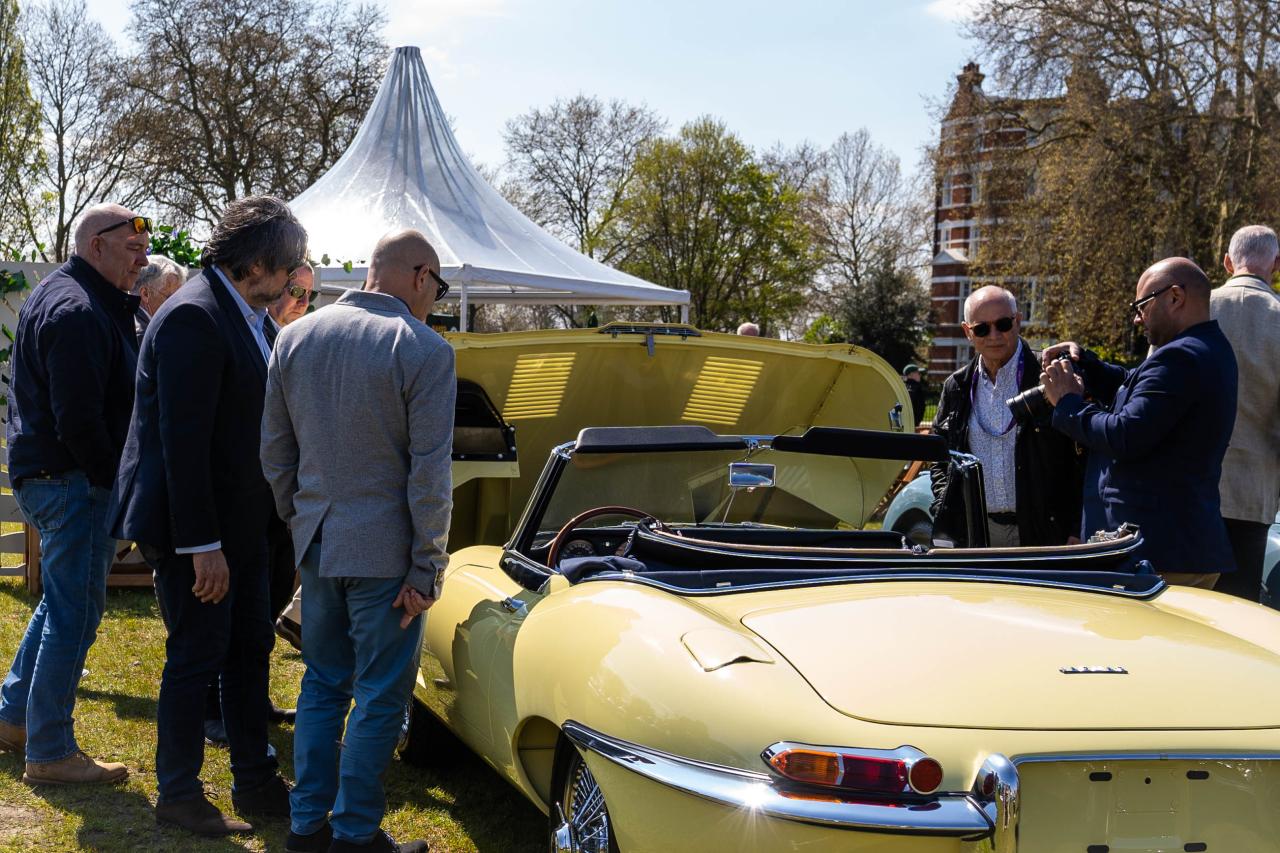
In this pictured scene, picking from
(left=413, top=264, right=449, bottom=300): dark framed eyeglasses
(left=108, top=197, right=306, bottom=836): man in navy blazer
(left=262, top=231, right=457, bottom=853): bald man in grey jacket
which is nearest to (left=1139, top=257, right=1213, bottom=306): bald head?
(left=413, top=264, right=449, bottom=300): dark framed eyeglasses

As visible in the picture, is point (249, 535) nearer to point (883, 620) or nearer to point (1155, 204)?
point (883, 620)

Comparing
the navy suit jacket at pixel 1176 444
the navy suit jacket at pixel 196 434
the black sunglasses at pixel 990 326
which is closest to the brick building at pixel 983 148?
the black sunglasses at pixel 990 326

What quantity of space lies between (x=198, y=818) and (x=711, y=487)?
1.90 m

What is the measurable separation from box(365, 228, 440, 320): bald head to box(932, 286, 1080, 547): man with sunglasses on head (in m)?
2.22

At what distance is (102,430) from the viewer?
12.8 ft

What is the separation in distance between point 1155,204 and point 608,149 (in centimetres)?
2154

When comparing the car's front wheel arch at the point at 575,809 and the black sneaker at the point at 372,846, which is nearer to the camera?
the car's front wheel arch at the point at 575,809

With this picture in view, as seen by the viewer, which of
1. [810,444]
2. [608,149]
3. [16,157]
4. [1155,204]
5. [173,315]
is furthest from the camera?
[608,149]

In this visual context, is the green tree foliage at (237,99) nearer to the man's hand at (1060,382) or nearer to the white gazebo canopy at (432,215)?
the white gazebo canopy at (432,215)

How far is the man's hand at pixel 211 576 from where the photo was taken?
11.0 feet

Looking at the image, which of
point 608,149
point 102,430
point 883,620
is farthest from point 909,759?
point 608,149

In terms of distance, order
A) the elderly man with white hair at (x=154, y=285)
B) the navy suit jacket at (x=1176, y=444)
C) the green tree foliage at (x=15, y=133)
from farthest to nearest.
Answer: the green tree foliage at (x=15, y=133), the elderly man with white hair at (x=154, y=285), the navy suit jacket at (x=1176, y=444)

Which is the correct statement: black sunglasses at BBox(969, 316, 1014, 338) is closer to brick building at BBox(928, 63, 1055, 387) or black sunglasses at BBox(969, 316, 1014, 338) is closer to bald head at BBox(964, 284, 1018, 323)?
bald head at BBox(964, 284, 1018, 323)

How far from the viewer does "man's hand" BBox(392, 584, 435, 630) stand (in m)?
3.13
